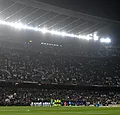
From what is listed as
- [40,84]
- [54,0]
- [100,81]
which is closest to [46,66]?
[40,84]

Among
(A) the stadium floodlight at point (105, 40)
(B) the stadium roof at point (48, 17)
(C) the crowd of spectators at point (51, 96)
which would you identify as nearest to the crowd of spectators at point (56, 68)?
(C) the crowd of spectators at point (51, 96)

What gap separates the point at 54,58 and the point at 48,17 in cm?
1174

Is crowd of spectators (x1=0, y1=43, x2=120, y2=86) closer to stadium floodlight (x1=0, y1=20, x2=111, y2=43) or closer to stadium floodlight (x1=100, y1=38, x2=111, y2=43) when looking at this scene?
stadium floodlight (x1=100, y1=38, x2=111, y2=43)

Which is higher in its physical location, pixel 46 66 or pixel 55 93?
pixel 46 66

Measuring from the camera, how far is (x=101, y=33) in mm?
67500

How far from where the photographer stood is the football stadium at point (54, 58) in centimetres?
5016

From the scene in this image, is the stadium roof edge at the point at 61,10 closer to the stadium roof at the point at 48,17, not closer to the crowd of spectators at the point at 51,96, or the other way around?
the stadium roof at the point at 48,17

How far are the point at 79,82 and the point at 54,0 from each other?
1873 centimetres

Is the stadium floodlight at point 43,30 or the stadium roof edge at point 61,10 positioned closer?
the stadium roof edge at point 61,10

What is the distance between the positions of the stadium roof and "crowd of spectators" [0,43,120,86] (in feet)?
21.7

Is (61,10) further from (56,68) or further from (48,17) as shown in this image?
(56,68)

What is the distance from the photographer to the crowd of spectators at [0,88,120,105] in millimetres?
46469

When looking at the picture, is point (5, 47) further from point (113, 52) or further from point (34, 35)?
point (113, 52)

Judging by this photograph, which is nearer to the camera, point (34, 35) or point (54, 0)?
point (54, 0)
